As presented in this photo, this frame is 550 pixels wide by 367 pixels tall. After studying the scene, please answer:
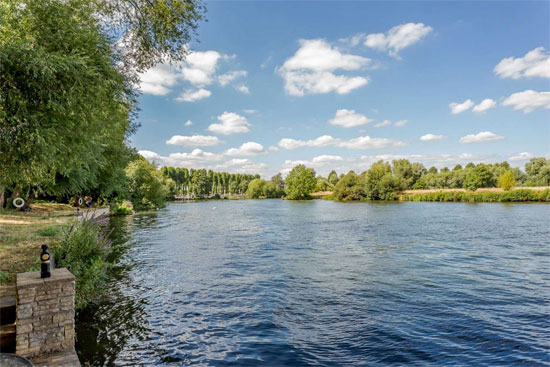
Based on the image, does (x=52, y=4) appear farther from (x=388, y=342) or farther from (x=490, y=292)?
(x=490, y=292)

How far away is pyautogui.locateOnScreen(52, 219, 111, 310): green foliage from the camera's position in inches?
283

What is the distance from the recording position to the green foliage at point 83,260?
283 inches

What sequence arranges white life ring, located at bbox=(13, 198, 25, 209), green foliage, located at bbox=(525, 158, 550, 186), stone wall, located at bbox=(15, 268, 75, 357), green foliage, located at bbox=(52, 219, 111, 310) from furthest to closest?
green foliage, located at bbox=(525, 158, 550, 186)
white life ring, located at bbox=(13, 198, 25, 209)
green foliage, located at bbox=(52, 219, 111, 310)
stone wall, located at bbox=(15, 268, 75, 357)

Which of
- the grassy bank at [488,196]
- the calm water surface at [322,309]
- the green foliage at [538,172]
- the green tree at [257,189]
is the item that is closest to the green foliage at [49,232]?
the calm water surface at [322,309]

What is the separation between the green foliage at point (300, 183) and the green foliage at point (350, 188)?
16793 mm

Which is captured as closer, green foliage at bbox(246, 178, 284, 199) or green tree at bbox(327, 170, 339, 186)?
green foliage at bbox(246, 178, 284, 199)

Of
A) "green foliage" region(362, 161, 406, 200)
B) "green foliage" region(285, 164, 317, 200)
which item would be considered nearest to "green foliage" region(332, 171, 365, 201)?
"green foliage" region(362, 161, 406, 200)

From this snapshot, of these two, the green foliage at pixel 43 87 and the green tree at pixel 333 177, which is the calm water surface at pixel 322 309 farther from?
the green tree at pixel 333 177

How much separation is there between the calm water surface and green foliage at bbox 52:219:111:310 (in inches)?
20.4

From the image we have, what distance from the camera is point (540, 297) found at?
30.8 feet

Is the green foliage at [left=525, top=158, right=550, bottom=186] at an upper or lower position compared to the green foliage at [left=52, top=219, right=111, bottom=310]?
upper

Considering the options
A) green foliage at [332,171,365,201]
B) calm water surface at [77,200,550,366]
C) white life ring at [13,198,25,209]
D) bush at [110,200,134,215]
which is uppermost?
green foliage at [332,171,365,201]

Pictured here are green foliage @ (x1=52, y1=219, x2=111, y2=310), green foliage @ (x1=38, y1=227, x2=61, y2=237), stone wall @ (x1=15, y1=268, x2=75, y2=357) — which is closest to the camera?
stone wall @ (x1=15, y1=268, x2=75, y2=357)

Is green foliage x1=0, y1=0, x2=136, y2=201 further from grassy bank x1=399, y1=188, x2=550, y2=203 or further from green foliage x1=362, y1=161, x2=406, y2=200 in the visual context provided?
green foliage x1=362, y1=161, x2=406, y2=200
